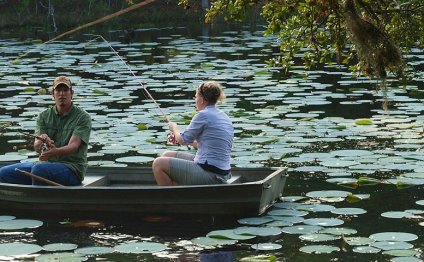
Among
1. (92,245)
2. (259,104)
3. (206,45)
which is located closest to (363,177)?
(92,245)

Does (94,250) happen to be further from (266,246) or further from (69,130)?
(69,130)

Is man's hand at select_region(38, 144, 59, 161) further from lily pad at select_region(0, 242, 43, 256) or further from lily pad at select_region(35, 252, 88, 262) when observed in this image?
lily pad at select_region(35, 252, 88, 262)

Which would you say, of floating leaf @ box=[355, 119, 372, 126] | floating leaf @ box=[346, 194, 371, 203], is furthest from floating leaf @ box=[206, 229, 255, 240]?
floating leaf @ box=[355, 119, 372, 126]

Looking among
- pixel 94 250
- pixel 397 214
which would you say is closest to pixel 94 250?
pixel 94 250

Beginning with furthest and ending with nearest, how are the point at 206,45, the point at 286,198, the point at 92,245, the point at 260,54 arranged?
the point at 206,45 < the point at 260,54 < the point at 286,198 < the point at 92,245

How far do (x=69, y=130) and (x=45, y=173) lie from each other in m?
0.37

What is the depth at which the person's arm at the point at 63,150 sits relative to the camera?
7.37 metres

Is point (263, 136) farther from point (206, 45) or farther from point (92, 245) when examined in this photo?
point (206, 45)

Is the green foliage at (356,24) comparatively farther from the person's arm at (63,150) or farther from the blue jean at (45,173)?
the blue jean at (45,173)

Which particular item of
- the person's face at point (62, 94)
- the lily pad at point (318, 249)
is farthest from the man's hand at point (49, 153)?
the lily pad at point (318, 249)

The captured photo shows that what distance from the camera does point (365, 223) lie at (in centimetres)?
682

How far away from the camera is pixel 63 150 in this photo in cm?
740

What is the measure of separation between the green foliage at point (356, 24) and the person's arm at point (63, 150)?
135 centimetres

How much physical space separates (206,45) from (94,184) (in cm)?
1626
